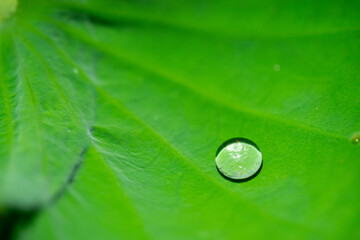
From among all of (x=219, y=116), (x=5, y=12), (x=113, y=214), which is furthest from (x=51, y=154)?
(x=5, y=12)

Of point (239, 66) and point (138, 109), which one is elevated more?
point (239, 66)

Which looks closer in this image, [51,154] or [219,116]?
[51,154]

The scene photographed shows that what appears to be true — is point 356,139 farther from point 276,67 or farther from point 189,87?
point 189,87

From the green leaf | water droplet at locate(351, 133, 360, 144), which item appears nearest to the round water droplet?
the green leaf

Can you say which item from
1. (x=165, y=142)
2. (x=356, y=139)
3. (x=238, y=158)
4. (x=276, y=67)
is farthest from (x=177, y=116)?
(x=356, y=139)

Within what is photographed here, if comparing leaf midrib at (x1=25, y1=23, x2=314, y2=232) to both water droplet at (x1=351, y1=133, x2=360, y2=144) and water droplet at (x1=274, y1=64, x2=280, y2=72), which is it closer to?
water droplet at (x1=351, y1=133, x2=360, y2=144)

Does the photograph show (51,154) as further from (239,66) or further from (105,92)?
(239,66)
